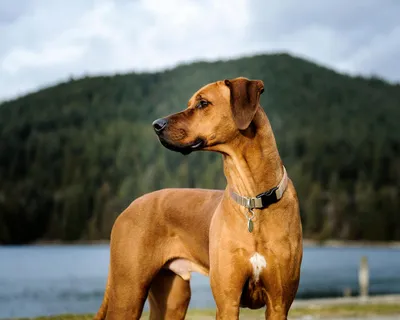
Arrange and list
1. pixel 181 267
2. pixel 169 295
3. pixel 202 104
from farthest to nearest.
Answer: pixel 169 295, pixel 181 267, pixel 202 104

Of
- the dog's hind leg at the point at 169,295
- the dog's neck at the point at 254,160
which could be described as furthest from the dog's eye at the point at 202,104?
the dog's hind leg at the point at 169,295

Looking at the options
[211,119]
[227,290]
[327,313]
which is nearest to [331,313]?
[327,313]

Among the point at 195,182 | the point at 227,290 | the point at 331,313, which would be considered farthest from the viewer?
the point at 195,182

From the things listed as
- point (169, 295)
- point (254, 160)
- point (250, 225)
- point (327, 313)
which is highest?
point (254, 160)

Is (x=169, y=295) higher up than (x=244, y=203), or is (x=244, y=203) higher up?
(x=244, y=203)

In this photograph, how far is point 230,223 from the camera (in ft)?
18.6

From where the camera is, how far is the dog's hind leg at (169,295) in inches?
279

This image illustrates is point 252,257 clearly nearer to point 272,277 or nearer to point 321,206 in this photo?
point 272,277

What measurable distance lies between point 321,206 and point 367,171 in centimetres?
1986

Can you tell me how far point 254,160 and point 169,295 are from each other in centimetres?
212

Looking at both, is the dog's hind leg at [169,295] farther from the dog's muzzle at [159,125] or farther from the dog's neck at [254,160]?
the dog's muzzle at [159,125]

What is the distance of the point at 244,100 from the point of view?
5.46 metres

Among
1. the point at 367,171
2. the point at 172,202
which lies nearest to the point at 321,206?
the point at 367,171

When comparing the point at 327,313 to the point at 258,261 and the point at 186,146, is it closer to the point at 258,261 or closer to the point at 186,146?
the point at 258,261
